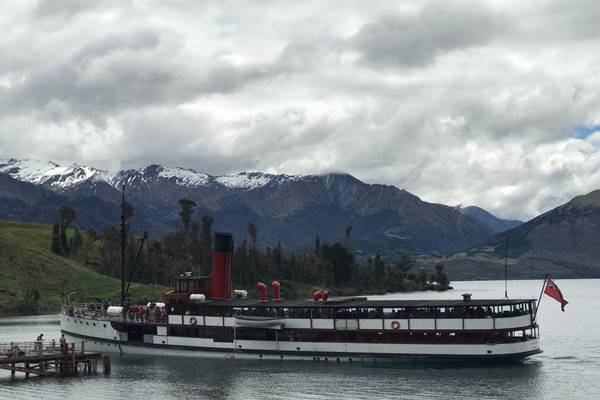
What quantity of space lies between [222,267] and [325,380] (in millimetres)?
22621

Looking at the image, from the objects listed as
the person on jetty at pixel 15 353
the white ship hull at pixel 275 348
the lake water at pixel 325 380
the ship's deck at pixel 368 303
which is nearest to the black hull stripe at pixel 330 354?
the white ship hull at pixel 275 348

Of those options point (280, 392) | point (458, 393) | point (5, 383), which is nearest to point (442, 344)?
point (458, 393)

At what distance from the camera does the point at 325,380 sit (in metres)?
66.0

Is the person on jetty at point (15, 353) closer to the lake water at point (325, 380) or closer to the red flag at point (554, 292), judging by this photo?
the lake water at point (325, 380)

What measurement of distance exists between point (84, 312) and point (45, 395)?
98.5 ft

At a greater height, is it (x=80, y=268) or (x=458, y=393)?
(x=80, y=268)

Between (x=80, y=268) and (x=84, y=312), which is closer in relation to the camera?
(x=84, y=312)

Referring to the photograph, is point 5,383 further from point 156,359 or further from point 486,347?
point 486,347

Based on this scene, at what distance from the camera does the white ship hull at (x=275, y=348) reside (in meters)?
69.7

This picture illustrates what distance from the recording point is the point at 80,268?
183250 millimetres

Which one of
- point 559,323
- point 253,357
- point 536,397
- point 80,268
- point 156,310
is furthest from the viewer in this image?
point 80,268

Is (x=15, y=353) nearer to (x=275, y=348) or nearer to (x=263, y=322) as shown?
(x=263, y=322)

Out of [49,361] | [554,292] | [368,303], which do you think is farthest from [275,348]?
[554,292]

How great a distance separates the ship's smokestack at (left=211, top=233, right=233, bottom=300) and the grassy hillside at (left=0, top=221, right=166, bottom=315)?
258 ft
